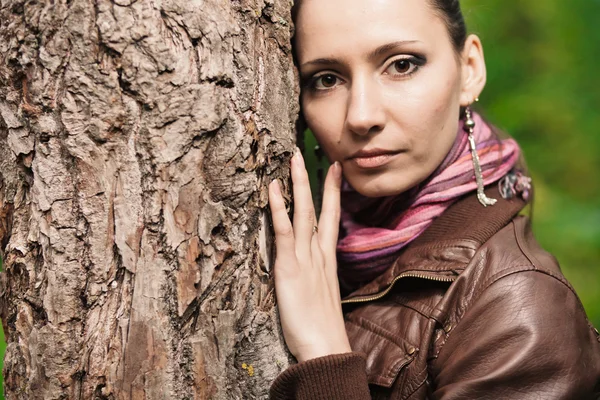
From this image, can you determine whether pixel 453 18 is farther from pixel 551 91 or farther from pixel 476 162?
pixel 551 91

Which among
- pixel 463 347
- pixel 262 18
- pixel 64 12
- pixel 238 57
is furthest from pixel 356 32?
pixel 463 347

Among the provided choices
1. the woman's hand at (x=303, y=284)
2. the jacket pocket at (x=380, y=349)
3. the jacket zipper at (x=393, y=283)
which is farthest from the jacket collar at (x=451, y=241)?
the woman's hand at (x=303, y=284)

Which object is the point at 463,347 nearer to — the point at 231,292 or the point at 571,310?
the point at 571,310

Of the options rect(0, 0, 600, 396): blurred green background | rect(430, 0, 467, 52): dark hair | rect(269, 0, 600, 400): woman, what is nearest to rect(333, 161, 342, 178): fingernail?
rect(269, 0, 600, 400): woman

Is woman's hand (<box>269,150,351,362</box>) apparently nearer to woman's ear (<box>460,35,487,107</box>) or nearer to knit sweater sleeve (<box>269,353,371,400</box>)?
knit sweater sleeve (<box>269,353,371,400</box>)

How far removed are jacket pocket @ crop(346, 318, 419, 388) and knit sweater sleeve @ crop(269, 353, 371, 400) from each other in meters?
0.11

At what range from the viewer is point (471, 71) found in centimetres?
215

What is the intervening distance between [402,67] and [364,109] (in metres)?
0.20

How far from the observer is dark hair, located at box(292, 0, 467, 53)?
6.40ft

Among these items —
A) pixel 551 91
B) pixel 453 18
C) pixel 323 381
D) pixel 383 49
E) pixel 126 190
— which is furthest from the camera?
pixel 551 91

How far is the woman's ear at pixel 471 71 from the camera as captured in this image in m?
2.10

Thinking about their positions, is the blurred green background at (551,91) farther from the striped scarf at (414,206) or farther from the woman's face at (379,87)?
the woman's face at (379,87)

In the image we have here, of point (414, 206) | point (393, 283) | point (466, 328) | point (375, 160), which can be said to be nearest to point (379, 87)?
point (375, 160)

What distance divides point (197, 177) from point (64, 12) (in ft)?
1.65
